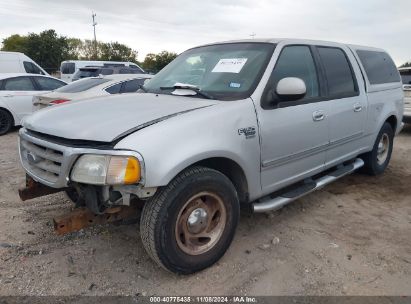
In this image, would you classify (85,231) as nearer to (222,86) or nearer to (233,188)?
(233,188)

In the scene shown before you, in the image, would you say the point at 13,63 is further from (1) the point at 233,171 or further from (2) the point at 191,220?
(2) the point at 191,220

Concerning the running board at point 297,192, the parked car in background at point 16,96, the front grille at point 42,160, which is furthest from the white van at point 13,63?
the running board at point 297,192

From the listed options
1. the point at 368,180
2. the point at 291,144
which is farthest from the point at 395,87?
the point at 291,144

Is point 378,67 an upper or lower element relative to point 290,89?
upper

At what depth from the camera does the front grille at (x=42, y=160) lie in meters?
2.79

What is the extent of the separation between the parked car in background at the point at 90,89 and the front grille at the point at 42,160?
431cm

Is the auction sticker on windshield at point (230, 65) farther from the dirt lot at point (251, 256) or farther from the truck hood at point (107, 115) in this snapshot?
the dirt lot at point (251, 256)

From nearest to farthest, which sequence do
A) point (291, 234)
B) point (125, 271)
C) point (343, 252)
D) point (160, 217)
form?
point (160, 217)
point (125, 271)
point (343, 252)
point (291, 234)

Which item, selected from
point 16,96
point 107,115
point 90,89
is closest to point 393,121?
point 107,115

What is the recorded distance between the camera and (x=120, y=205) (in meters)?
2.78

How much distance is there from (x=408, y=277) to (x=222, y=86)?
2199mm

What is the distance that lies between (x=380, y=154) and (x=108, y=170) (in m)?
4.57

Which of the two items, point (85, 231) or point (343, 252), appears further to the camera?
point (85, 231)

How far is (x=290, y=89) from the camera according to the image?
10.9 feet
